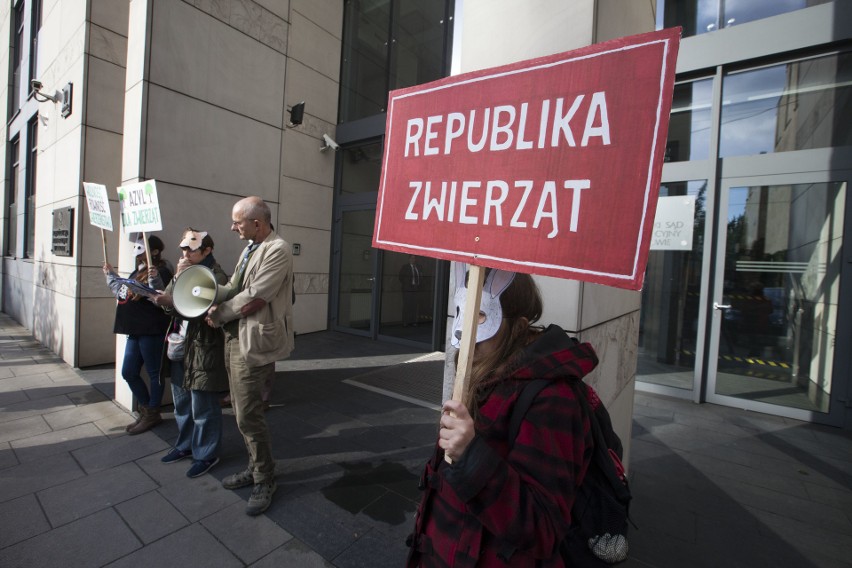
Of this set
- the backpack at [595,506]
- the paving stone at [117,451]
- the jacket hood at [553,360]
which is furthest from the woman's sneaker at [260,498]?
the jacket hood at [553,360]

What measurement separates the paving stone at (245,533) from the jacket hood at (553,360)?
2.18 m

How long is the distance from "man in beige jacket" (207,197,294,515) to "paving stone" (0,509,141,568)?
651 mm

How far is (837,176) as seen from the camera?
486cm

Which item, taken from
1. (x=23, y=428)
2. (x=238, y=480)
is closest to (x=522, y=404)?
(x=238, y=480)

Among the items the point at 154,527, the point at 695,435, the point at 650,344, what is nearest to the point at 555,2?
the point at 154,527

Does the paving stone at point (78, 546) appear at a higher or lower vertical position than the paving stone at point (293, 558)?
lower

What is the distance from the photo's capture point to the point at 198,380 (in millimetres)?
3047

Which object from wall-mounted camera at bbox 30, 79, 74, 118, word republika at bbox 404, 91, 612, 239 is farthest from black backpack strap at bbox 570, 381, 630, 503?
wall-mounted camera at bbox 30, 79, 74, 118

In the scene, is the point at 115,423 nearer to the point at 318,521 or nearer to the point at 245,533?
the point at 245,533

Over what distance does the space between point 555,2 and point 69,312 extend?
23.7 feet

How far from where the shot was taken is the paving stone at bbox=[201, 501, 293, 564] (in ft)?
7.88

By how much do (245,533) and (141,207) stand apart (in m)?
2.88

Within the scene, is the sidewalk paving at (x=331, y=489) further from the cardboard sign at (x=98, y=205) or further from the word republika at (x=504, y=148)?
the word republika at (x=504, y=148)

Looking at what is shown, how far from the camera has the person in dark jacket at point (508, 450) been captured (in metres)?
1.00
